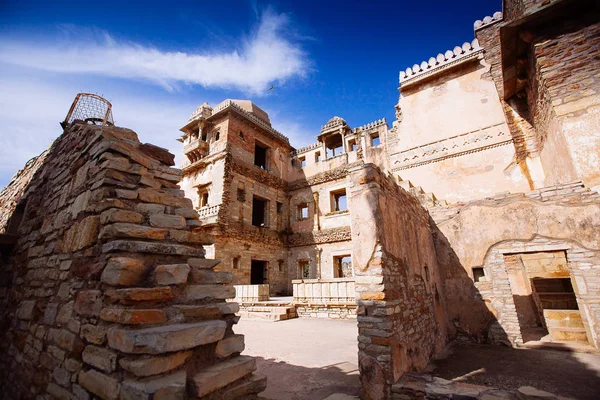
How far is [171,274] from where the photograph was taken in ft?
7.04

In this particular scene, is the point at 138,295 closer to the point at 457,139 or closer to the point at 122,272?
the point at 122,272

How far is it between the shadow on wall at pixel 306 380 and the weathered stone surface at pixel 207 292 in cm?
170

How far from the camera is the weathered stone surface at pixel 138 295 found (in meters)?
1.87

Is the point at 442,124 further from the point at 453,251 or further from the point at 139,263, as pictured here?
the point at 139,263

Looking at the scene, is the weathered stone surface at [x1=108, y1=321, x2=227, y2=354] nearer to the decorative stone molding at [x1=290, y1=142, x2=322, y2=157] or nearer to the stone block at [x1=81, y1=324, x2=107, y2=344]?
the stone block at [x1=81, y1=324, x2=107, y2=344]

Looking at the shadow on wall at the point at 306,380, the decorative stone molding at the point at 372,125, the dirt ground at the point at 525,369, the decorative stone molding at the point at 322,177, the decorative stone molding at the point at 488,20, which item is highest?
the decorative stone molding at the point at 488,20

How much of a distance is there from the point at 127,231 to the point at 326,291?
26.6 ft

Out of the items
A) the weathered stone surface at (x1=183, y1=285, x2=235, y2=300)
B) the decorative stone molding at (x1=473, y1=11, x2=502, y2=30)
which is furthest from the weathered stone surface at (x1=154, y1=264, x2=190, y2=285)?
the decorative stone molding at (x1=473, y1=11, x2=502, y2=30)

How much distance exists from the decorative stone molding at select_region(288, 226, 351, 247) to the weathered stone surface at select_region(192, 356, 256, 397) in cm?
1265

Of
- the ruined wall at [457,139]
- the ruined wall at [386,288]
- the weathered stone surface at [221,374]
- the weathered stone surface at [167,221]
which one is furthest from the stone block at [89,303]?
the ruined wall at [457,139]

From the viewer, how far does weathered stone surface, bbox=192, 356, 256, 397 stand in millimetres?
1845

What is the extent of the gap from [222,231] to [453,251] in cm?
982

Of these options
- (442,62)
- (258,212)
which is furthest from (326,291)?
(442,62)

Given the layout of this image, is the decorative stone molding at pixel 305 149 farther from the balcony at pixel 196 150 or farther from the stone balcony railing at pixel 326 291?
the stone balcony railing at pixel 326 291
